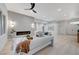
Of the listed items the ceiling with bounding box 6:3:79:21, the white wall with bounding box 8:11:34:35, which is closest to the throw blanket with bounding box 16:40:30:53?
the white wall with bounding box 8:11:34:35

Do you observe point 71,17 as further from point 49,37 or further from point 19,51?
point 19,51

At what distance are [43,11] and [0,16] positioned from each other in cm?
180

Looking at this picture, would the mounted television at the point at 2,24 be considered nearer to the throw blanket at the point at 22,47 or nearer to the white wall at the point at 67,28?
the throw blanket at the point at 22,47

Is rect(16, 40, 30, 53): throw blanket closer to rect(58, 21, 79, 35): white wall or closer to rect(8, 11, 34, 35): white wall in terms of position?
rect(8, 11, 34, 35): white wall

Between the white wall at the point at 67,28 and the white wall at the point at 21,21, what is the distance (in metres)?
1.53

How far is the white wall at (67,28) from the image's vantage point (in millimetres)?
4482

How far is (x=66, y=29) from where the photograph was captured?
4.86 metres

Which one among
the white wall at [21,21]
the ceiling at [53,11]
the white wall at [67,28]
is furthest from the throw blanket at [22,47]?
the white wall at [67,28]

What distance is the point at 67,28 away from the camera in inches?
190

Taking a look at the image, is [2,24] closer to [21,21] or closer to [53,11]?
[21,21]

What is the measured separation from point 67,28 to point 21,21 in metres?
2.52

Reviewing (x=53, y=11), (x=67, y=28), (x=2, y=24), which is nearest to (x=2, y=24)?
(x=2, y=24)

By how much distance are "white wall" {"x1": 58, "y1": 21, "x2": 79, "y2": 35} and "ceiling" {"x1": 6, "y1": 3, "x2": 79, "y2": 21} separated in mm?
270

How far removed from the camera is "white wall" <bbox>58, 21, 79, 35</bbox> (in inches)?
176
